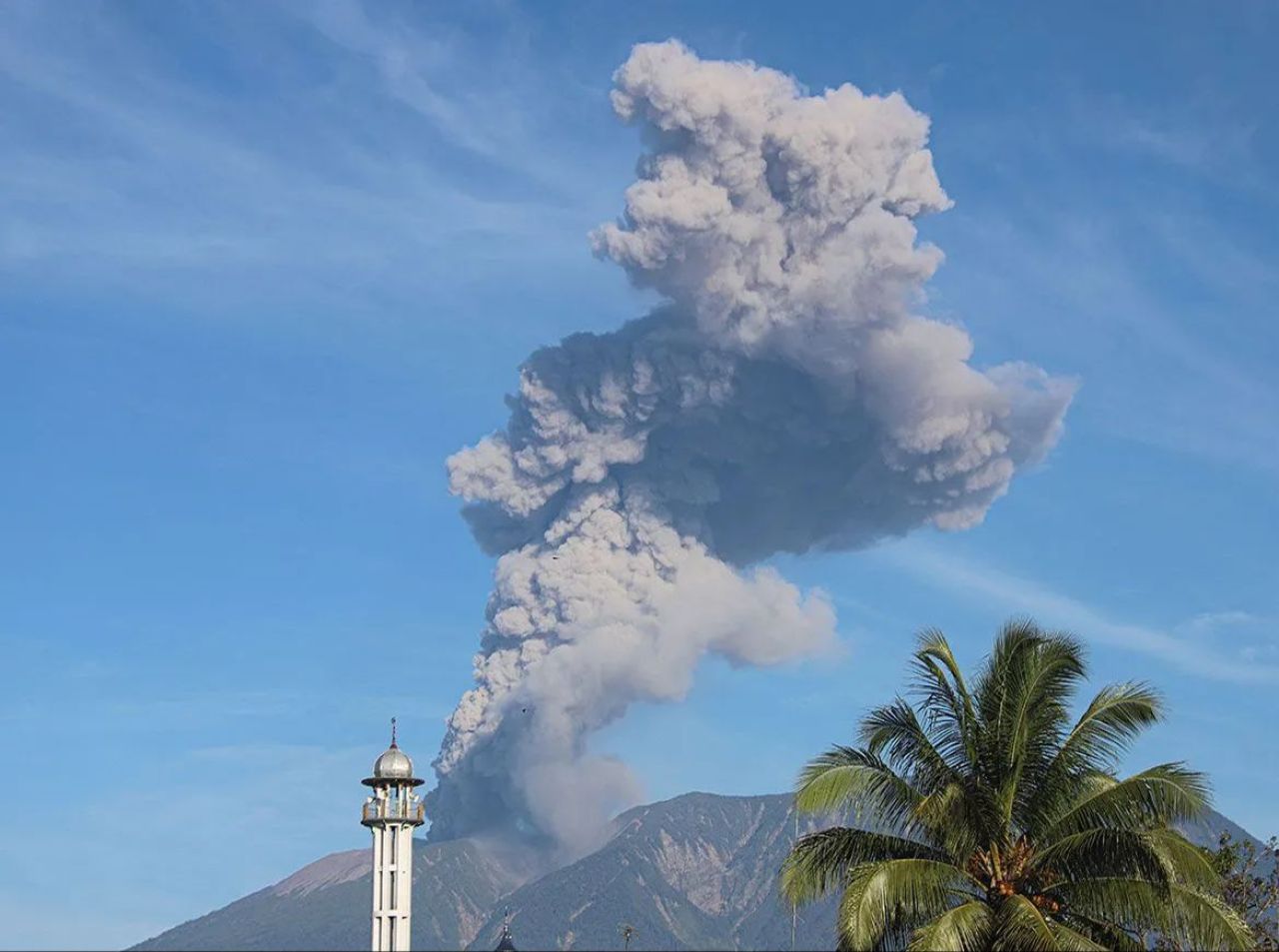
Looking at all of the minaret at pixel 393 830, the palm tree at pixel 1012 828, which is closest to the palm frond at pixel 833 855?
the palm tree at pixel 1012 828

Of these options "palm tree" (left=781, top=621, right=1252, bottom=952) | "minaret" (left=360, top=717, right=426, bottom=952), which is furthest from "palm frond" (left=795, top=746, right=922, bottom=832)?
"minaret" (left=360, top=717, right=426, bottom=952)

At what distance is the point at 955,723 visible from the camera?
31.2 meters

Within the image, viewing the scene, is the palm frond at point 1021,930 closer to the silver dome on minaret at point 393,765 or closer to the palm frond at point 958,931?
the palm frond at point 958,931

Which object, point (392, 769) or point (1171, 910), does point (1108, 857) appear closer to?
point (1171, 910)

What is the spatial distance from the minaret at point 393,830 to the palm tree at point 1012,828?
20.1 meters

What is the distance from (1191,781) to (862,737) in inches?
204

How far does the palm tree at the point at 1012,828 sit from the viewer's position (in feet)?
95.5

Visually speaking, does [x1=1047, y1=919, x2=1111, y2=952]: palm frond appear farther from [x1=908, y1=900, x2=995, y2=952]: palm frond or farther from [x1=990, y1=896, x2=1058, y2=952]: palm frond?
[x1=908, y1=900, x2=995, y2=952]: palm frond

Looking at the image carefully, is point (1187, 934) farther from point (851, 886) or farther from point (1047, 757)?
point (851, 886)

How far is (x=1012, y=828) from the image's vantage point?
31094 millimetres

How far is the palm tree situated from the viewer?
29.1 m

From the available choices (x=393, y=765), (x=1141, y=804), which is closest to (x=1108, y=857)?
(x=1141, y=804)

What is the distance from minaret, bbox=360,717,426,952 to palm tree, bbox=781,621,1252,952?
20.1m

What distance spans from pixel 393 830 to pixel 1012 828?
23.1 metres
